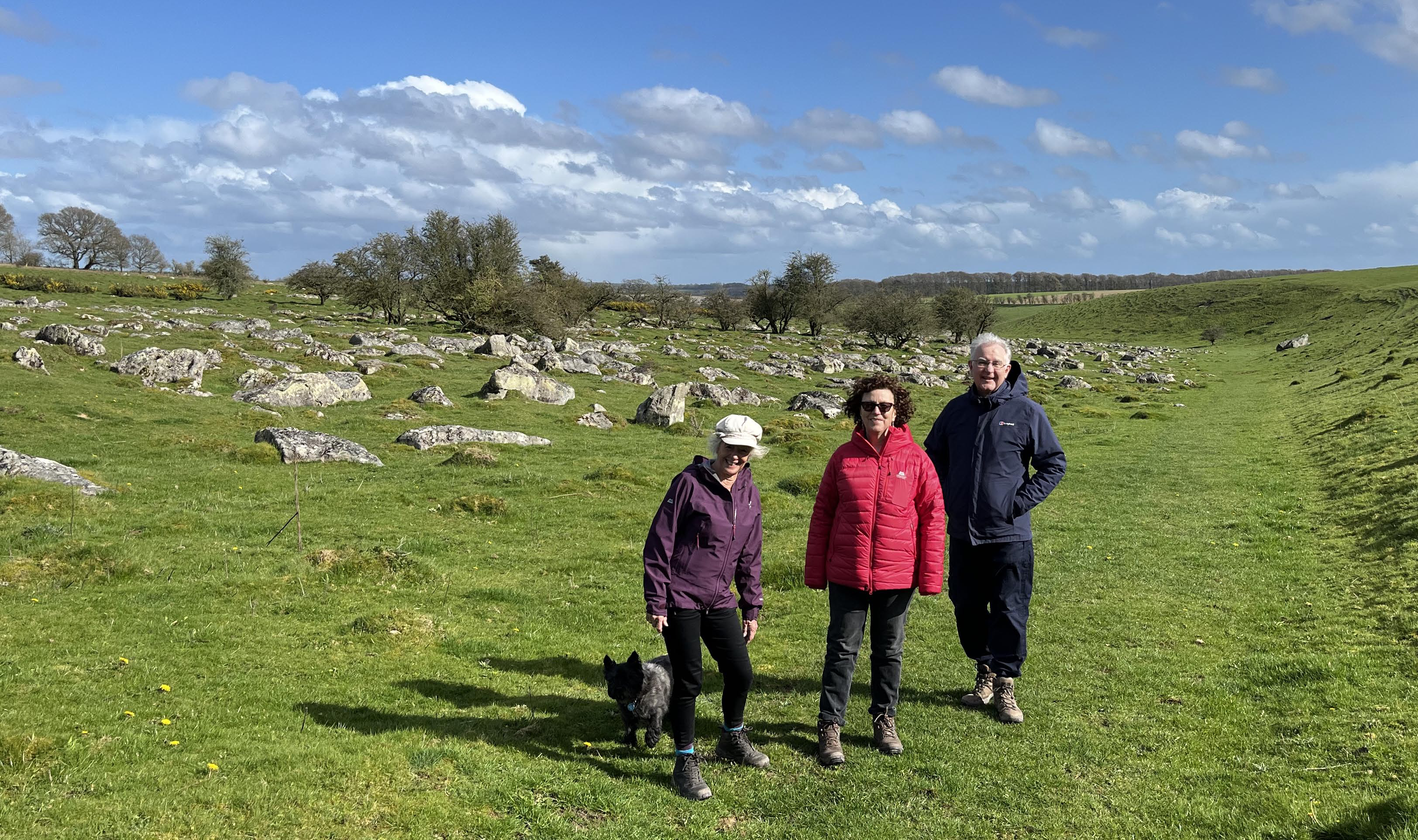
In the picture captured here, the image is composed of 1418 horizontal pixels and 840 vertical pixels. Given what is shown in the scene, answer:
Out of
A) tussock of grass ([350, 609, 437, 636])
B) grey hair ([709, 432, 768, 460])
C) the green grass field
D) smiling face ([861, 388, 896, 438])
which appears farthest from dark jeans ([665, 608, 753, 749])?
tussock of grass ([350, 609, 437, 636])

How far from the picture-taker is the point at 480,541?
18.1 metres

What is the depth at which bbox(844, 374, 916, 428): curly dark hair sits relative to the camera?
7828mm

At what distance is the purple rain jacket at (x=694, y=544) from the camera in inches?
281

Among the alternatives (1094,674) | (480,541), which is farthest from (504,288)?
(1094,674)

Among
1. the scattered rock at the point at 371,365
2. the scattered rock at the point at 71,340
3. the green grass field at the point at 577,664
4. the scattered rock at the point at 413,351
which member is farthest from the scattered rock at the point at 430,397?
the scattered rock at the point at 71,340

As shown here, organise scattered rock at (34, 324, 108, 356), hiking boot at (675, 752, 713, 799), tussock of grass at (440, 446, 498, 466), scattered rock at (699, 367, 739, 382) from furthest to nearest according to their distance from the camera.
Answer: scattered rock at (699, 367, 739, 382), scattered rock at (34, 324, 108, 356), tussock of grass at (440, 446, 498, 466), hiking boot at (675, 752, 713, 799)

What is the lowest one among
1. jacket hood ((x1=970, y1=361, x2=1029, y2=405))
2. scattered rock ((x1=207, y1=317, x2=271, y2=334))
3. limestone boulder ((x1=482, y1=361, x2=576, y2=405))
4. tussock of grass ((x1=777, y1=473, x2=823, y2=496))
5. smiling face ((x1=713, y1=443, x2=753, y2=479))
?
tussock of grass ((x1=777, y1=473, x2=823, y2=496))

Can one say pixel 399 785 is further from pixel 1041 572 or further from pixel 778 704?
pixel 1041 572

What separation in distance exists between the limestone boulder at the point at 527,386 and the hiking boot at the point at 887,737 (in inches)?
1343

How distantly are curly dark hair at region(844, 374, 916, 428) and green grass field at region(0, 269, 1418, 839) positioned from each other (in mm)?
3552

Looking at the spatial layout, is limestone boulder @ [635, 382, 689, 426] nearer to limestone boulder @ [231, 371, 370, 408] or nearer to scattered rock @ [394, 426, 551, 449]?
scattered rock @ [394, 426, 551, 449]

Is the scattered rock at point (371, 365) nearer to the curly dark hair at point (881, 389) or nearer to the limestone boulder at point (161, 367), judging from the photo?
the limestone boulder at point (161, 367)

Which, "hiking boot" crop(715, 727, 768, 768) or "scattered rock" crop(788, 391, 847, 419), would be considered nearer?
"hiking boot" crop(715, 727, 768, 768)

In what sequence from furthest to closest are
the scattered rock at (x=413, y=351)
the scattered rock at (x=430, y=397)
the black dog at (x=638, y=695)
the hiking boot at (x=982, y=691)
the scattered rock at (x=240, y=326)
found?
the scattered rock at (x=240, y=326), the scattered rock at (x=413, y=351), the scattered rock at (x=430, y=397), the hiking boot at (x=982, y=691), the black dog at (x=638, y=695)
